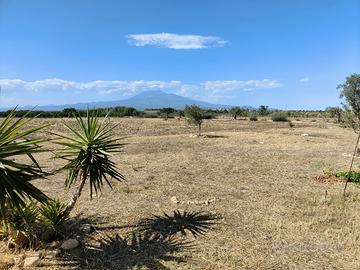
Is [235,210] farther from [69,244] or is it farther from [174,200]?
[69,244]

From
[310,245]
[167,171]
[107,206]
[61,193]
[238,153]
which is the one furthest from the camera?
[238,153]

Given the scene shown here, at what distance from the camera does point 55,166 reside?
15906mm

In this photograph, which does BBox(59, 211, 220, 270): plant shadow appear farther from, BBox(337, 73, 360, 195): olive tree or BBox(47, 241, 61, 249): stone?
BBox(337, 73, 360, 195): olive tree

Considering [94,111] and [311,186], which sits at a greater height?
[94,111]

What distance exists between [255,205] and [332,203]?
7.26 feet

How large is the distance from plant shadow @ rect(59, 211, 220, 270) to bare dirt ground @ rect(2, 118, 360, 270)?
0.12ft

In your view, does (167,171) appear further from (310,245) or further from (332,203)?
(310,245)

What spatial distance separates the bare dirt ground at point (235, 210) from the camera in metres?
6.66

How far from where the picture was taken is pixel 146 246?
23.4ft

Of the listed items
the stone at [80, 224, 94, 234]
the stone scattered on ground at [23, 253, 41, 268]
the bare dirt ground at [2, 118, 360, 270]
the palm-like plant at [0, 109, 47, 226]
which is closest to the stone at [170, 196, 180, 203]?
the bare dirt ground at [2, 118, 360, 270]

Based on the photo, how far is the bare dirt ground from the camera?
21.9 feet

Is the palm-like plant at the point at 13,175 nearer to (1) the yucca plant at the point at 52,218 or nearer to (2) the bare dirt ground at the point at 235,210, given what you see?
(1) the yucca plant at the point at 52,218

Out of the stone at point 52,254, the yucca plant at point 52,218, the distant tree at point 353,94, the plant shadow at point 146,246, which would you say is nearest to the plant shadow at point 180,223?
the plant shadow at point 146,246

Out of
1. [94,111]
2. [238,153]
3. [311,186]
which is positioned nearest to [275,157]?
[238,153]
